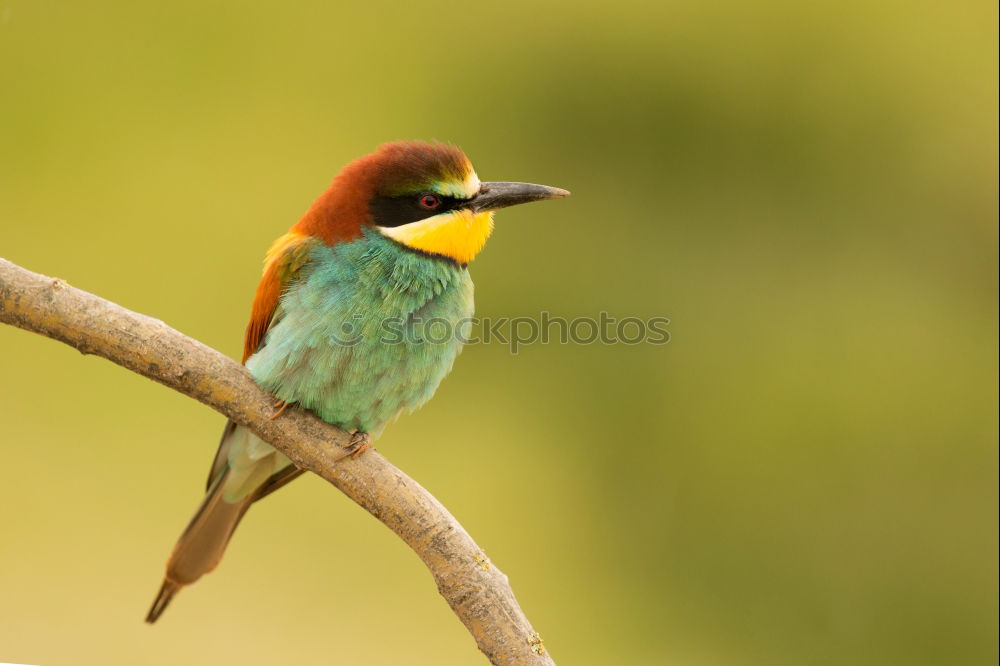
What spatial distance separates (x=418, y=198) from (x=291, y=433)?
520mm

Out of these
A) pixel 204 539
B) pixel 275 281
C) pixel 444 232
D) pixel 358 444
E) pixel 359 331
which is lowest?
pixel 204 539

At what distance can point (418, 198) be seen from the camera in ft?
6.36

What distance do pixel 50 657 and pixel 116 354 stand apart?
1.18 meters

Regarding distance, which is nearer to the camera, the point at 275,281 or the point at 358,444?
the point at 358,444

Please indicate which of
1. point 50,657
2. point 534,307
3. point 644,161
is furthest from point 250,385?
point 644,161

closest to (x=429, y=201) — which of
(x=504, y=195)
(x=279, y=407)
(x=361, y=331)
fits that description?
(x=504, y=195)

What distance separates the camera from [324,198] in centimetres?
201

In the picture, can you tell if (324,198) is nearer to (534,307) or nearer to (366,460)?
(366,460)

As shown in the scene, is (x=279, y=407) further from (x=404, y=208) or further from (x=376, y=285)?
(x=404, y=208)

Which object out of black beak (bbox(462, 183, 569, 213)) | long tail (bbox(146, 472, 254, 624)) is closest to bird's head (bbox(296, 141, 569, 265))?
black beak (bbox(462, 183, 569, 213))

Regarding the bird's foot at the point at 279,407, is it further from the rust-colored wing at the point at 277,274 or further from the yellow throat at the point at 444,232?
the yellow throat at the point at 444,232

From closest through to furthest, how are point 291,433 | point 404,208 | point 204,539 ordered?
point 291,433 < point 404,208 < point 204,539

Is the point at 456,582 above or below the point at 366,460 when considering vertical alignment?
below

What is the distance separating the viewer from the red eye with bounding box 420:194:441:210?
194 centimetres
